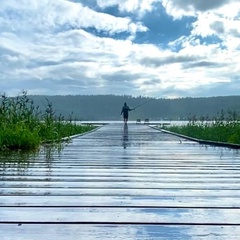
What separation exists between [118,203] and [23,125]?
5192 mm

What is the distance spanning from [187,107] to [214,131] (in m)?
44.6

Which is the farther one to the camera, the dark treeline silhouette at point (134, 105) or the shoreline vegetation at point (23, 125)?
the dark treeline silhouette at point (134, 105)

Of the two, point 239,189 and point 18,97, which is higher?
point 18,97

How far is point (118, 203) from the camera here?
219cm

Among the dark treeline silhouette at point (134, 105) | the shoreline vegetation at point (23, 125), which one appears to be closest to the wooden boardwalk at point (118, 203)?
the shoreline vegetation at point (23, 125)

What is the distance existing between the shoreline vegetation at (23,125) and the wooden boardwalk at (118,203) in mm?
2200

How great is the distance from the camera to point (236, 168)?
3.76 metres

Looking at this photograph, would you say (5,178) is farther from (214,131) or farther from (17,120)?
(214,131)

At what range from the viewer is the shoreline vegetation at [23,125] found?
5867 mm

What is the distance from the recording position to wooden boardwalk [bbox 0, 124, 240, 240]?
170 centimetres

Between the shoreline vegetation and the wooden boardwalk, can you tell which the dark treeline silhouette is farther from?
the wooden boardwalk

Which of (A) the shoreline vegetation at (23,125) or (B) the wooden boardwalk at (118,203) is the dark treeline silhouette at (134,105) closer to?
(A) the shoreline vegetation at (23,125)

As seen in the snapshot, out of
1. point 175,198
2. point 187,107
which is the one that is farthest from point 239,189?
point 187,107

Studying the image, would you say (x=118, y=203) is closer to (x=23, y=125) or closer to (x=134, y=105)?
(x=23, y=125)
